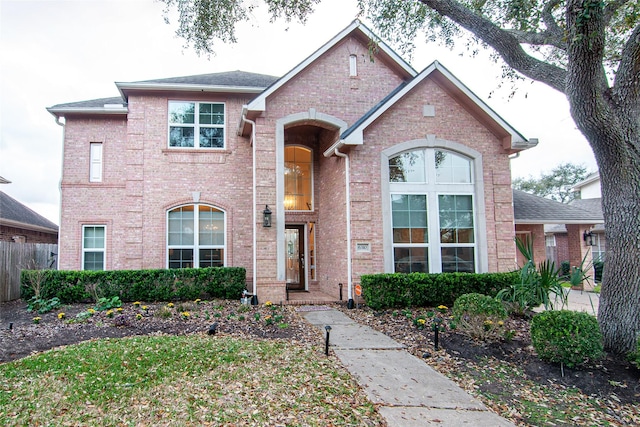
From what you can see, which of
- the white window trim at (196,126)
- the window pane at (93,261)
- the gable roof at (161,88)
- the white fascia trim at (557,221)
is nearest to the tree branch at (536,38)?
the gable roof at (161,88)

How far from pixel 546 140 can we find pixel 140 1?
4657 cm

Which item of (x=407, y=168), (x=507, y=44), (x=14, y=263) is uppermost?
(x=507, y=44)

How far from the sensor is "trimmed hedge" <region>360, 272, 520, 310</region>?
9.61m

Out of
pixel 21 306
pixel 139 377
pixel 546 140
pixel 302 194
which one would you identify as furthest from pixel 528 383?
pixel 546 140

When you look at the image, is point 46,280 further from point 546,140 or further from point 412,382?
point 546,140

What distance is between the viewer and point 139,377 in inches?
199

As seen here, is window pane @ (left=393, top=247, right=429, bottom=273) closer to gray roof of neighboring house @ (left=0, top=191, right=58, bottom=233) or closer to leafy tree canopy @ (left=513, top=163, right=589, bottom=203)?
gray roof of neighboring house @ (left=0, top=191, right=58, bottom=233)

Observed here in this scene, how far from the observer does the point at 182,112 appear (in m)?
12.8

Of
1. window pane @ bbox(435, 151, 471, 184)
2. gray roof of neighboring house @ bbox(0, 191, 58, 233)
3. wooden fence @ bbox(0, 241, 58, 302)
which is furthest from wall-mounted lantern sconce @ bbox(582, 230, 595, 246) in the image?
gray roof of neighboring house @ bbox(0, 191, 58, 233)

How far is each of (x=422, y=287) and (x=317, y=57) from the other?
6.93 m

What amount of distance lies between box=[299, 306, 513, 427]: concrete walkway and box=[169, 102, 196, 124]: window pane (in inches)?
340

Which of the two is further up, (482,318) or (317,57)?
(317,57)

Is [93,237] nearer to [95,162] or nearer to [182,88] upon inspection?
[95,162]

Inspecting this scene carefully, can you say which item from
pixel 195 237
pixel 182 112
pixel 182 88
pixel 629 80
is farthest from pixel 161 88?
pixel 629 80
